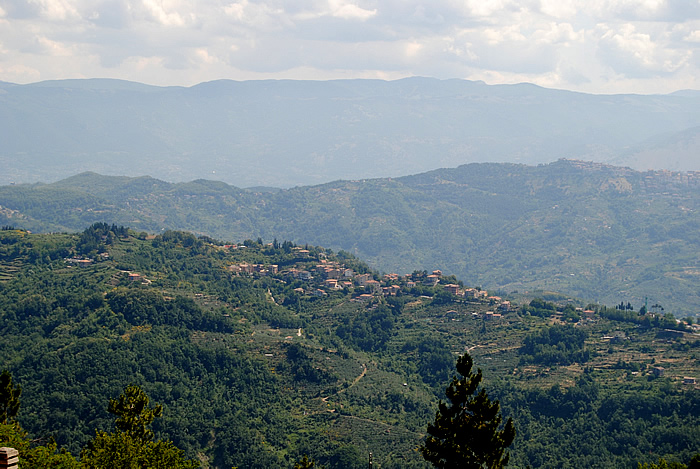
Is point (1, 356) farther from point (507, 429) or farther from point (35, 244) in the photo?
point (507, 429)

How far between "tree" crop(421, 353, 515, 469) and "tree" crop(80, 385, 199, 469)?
14.0 metres

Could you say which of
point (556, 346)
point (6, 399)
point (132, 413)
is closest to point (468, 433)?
point (132, 413)

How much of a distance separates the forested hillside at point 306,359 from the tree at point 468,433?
30209 mm

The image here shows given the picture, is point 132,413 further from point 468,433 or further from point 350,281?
point 350,281

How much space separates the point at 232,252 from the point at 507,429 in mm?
99710

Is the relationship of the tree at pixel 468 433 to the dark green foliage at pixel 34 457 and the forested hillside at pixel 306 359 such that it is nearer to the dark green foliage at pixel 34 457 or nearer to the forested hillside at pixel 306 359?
the dark green foliage at pixel 34 457

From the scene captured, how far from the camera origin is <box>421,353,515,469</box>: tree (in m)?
32.5

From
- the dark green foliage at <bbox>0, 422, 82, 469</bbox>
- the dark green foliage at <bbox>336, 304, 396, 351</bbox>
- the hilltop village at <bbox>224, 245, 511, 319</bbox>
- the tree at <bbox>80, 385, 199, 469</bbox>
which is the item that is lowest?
the dark green foliage at <bbox>336, 304, 396, 351</bbox>

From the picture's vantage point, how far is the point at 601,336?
92.8m

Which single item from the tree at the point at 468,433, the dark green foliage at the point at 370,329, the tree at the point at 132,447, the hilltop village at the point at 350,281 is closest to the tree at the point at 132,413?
the tree at the point at 132,447

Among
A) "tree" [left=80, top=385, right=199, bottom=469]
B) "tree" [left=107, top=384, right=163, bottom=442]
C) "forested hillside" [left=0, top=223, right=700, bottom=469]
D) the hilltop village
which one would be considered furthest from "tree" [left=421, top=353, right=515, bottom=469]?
the hilltop village

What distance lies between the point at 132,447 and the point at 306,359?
1766 inches

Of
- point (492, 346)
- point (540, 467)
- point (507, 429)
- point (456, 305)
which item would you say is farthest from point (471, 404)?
point (456, 305)

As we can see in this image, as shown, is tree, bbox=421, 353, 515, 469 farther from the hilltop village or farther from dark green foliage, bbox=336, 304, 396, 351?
the hilltop village
